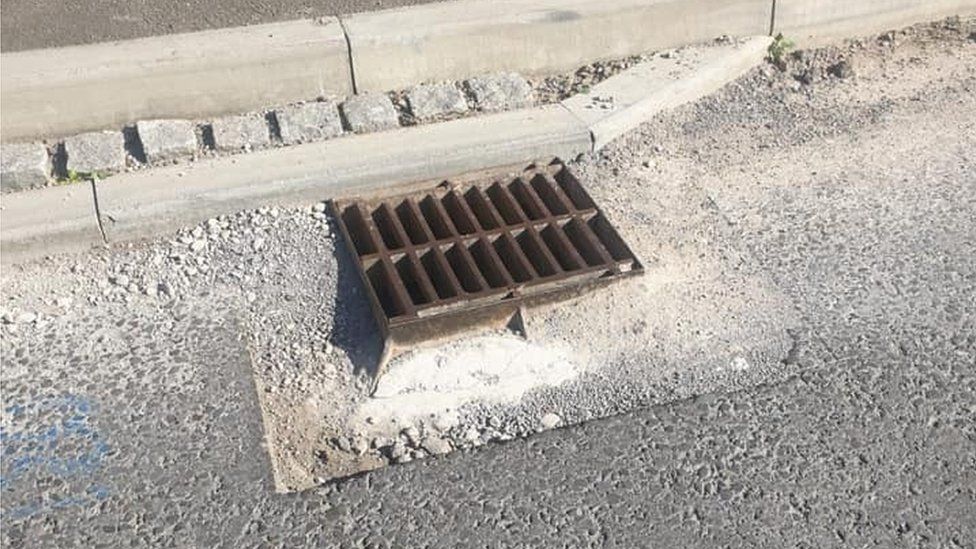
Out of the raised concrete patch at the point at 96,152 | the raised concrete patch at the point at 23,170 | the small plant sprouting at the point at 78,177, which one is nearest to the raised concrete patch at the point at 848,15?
the raised concrete patch at the point at 96,152

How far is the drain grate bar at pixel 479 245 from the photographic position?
11.6ft

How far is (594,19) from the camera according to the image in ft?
15.3

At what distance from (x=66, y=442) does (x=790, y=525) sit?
2.12 m

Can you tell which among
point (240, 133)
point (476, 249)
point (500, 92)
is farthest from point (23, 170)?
point (500, 92)

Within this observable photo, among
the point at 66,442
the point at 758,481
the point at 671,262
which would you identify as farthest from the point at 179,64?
the point at 758,481

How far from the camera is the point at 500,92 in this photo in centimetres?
453

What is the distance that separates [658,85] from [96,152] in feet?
7.81

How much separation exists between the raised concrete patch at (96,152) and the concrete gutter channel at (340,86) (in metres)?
0.07

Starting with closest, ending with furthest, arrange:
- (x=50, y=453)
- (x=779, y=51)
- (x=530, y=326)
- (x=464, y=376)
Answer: (x=50, y=453) < (x=464, y=376) < (x=530, y=326) < (x=779, y=51)

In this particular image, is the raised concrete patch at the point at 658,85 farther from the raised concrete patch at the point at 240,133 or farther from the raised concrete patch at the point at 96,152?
the raised concrete patch at the point at 96,152

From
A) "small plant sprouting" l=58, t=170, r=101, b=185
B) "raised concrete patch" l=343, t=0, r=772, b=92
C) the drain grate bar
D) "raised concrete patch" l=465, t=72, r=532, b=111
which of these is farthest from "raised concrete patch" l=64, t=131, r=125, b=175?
"raised concrete patch" l=465, t=72, r=532, b=111

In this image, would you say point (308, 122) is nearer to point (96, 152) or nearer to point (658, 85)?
point (96, 152)

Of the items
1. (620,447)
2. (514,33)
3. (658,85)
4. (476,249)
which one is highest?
(514,33)

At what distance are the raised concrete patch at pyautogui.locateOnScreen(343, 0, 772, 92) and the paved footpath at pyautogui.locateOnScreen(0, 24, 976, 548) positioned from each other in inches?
46.1
